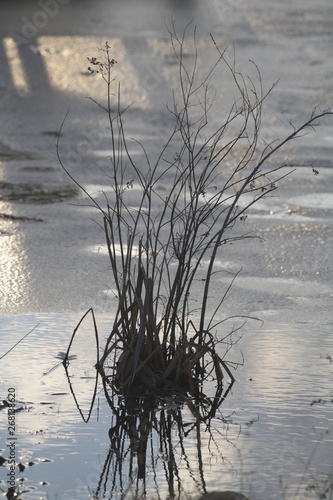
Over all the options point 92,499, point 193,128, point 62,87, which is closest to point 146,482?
point 92,499

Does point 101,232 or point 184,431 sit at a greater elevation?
point 101,232

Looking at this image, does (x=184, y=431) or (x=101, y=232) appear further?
(x=101, y=232)

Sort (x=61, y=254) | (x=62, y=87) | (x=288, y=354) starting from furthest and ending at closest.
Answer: (x=62, y=87)
(x=61, y=254)
(x=288, y=354)

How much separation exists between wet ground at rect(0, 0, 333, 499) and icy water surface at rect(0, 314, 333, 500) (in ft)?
0.04

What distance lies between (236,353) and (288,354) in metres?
0.25

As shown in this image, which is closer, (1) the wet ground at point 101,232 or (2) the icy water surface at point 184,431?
(2) the icy water surface at point 184,431

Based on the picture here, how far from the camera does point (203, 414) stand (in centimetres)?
456

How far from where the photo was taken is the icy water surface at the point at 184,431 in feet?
12.6

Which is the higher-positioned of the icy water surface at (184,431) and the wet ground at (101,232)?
the wet ground at (101,232)

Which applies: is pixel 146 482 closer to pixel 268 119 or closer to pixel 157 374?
pixel 157 374

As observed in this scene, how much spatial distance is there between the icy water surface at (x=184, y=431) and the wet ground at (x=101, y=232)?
0.01m

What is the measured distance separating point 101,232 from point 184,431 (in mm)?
3385

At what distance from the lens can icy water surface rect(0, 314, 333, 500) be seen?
3840mm

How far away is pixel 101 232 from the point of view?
7.59 metres
